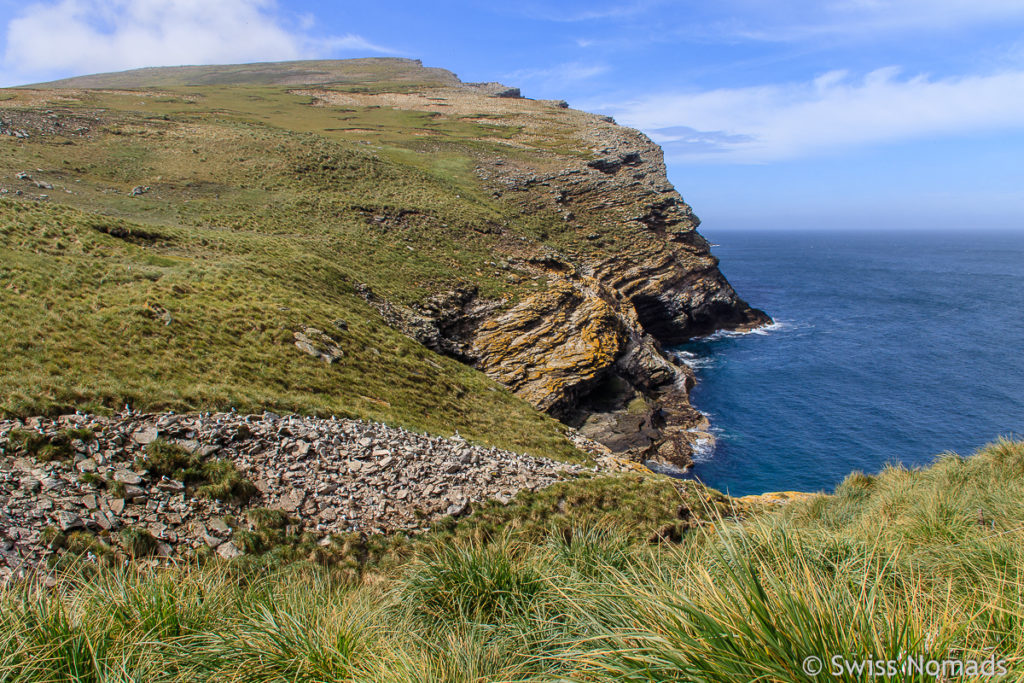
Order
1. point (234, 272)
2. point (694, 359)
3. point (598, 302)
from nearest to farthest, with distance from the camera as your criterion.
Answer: point (234, 272) < point (598, 302) < point (694, 359)

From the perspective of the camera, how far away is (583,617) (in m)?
5.35

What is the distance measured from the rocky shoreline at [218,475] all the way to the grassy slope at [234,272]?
1.26 meters

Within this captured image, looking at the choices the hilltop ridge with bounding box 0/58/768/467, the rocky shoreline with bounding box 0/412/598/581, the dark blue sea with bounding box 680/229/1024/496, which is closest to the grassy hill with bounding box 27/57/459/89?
the hilltop ridge with bounding box 0/58/768/467

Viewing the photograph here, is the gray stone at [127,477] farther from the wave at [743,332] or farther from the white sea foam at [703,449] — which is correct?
the wave at [743,332]

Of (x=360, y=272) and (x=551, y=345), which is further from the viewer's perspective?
(x=551, y=345)

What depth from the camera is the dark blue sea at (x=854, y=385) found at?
32250 mm

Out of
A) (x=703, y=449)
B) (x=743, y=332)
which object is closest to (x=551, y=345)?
(x=703, y=449)

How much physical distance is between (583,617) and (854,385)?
160 feet

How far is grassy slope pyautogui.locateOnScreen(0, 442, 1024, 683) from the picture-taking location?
11.7ft

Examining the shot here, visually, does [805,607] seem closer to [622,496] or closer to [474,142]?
[622,496]

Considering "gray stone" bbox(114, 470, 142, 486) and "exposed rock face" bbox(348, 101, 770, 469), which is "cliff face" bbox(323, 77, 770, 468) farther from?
"gray stone" bbox(114, 470, 142, 486)

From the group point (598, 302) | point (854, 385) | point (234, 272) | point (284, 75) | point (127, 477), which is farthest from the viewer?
point (284, 75)

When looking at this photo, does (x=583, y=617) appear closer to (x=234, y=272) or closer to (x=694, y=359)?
(x=234, y=272)

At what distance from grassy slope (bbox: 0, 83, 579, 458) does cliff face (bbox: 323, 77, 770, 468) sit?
10.2 feet
